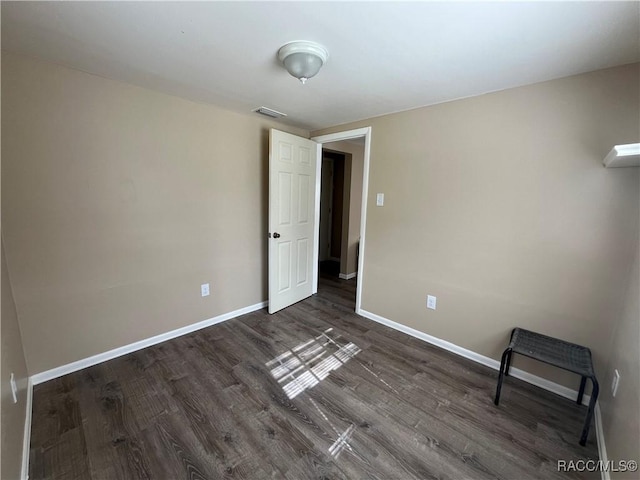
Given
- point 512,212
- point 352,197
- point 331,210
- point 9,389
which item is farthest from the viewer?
point 331,210

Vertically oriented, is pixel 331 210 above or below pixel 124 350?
above

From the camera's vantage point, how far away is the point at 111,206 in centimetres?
203

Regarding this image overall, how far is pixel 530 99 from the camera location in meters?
1.86

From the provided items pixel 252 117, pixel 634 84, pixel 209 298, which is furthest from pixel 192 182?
pixel 634 84

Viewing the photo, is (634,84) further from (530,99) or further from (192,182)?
(192,182)

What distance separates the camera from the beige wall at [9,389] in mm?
1049

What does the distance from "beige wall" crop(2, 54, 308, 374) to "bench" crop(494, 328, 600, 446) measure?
2.56m

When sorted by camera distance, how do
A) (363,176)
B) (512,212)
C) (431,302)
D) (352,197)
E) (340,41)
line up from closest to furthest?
(340,41), (512,212), (431,302), (363,176), (352,197)

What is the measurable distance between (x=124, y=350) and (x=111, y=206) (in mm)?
1198

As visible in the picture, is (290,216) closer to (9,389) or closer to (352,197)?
(352,197)

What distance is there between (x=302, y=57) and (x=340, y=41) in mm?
226

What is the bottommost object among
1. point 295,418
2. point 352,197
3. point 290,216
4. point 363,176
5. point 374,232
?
point 295,418

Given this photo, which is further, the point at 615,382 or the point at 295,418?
the point at 295,418

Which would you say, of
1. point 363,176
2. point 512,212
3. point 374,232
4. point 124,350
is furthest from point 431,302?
point 124,350
